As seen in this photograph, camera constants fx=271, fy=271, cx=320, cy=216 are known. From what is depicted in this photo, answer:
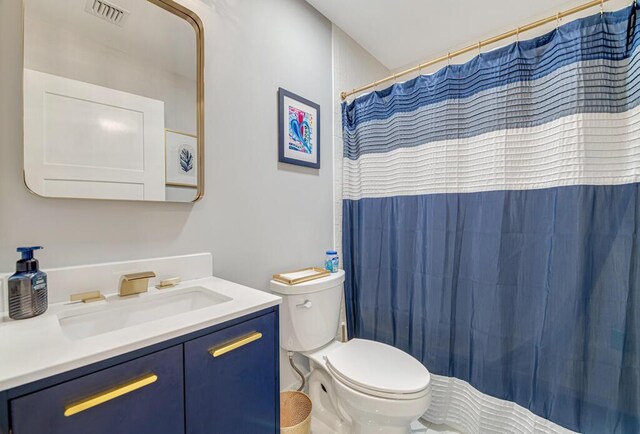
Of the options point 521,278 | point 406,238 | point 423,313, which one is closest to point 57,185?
point 406,238

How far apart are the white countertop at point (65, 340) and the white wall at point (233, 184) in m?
0.23

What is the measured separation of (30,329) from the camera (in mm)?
623

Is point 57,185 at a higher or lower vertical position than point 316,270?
higher

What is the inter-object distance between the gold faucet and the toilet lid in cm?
84

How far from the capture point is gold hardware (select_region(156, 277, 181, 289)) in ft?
3.17

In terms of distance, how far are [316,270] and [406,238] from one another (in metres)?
0.55

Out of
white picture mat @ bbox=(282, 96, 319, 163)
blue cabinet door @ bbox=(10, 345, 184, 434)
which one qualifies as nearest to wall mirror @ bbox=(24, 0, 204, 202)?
white picture mat @ bbox=(282, 96, 319, 163)

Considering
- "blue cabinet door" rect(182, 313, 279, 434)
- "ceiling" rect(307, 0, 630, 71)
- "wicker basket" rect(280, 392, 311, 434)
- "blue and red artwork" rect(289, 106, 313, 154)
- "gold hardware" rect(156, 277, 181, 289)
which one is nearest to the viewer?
"blue cabinet door" rect(182, 313, 279, 434)

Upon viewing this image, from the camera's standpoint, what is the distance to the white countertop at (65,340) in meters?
0.47

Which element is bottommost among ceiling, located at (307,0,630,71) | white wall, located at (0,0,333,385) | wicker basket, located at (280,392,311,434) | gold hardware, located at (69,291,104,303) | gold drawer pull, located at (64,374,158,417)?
wicker basket, located at (280,392,311,434)

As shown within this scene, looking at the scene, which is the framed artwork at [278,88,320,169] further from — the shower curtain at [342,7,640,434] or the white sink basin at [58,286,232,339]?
the white sink basin at [58,286,232,339]

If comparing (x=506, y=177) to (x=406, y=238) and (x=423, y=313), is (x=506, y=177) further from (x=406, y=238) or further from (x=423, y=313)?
(x=423, y=313)

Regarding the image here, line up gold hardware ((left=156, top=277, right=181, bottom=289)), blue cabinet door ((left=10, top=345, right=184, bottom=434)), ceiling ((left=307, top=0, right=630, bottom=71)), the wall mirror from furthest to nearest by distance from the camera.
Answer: ceiling ((left=307, top=0, right=630, bottom=71))
gold hardware ((left=156, top=277, right=181, bottom=289))
the wall mirror
blue cabinet door ((left=10, top=345, right=184, bottom=434))

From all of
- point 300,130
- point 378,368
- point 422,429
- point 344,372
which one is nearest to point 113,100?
point 300,130
